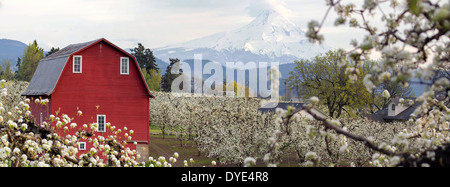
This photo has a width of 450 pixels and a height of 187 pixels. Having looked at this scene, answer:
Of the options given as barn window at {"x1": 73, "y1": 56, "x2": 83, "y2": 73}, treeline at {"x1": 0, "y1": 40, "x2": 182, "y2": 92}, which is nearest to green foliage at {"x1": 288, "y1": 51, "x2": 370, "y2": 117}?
barn window at {"x1": 73, "y1": 56, "x2": 83, "y2": 73}

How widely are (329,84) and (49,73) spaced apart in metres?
28.6

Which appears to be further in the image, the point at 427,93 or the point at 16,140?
the point at 16,140

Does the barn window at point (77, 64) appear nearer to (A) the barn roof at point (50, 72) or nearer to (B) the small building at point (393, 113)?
(A) the barn roof at point (50, 72)

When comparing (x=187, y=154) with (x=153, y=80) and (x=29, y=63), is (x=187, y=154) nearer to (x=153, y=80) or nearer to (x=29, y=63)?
(x=153, y=80)

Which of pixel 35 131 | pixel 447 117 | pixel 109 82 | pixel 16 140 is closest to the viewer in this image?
pixel 447 117

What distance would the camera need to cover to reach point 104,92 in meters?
30.6

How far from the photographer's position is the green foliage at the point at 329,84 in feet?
→ 159

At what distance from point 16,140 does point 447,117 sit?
761 centimetres

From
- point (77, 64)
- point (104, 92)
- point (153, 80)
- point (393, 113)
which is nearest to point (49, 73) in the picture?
point (77, 64)

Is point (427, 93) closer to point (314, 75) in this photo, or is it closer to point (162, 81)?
point (314, 75)

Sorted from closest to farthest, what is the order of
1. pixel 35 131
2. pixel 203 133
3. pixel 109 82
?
pixel 35 131 → pixel 109 82 → pixel 203 133

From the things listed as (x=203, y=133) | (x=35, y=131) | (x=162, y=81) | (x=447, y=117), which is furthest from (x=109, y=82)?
(x=162, y=81)

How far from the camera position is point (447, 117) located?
26.6 ft

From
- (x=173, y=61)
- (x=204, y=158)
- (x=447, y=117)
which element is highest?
(x=173, y=61)
